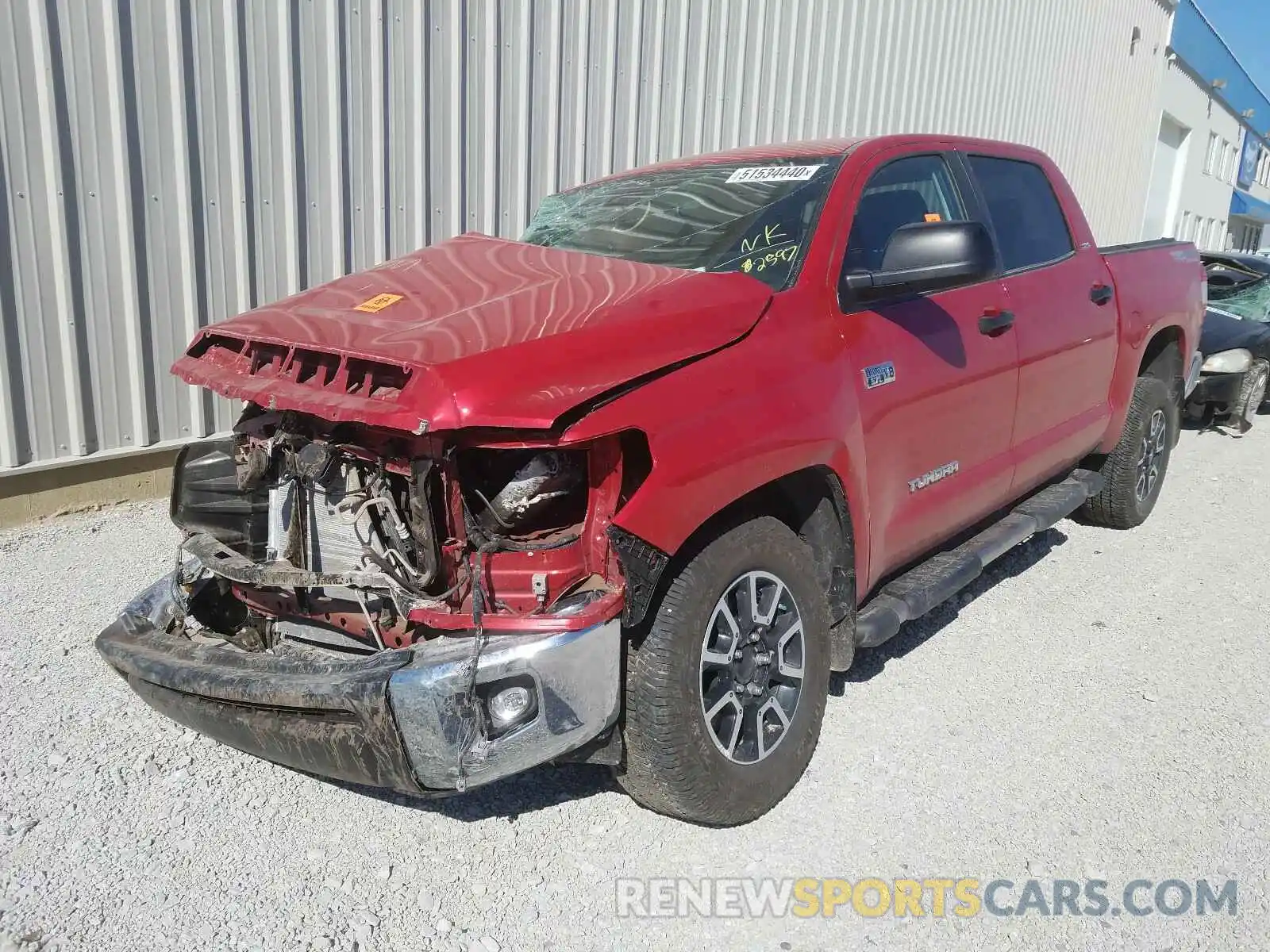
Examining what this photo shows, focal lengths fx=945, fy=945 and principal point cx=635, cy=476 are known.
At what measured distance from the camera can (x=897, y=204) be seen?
348cm

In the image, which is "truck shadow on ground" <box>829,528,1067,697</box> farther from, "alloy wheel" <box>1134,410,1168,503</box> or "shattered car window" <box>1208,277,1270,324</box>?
"shattered car window" <box>1208,277,1270,324</box>

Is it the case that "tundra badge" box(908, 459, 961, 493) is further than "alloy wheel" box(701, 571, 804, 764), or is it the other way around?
"tundra badge" box(908, 459, 961, 493)

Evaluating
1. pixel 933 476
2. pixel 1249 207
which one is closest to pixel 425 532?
pixel 933 476

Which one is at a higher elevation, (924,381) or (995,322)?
(995,322)

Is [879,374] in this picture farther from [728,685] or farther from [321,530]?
[321,530]

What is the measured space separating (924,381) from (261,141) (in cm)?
402

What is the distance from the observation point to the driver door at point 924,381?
308 centimetres

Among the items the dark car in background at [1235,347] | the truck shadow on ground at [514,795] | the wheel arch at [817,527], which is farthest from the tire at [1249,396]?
the truck shadow on ground at [514,795]

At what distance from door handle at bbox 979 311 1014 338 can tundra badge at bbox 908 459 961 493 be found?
0.53m

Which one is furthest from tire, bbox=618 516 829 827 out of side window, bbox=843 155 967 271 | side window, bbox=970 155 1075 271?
side window, bbox=970 155 1075 271

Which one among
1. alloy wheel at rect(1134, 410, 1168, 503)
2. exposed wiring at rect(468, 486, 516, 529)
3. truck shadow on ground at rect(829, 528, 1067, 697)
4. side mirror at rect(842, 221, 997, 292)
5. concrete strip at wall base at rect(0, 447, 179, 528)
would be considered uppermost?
side mirror at rect(842, 221, 997, 292)

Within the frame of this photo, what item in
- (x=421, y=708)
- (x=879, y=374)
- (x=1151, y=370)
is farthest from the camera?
(x=1151, y=370)

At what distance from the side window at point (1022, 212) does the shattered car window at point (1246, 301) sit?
578 centimetres

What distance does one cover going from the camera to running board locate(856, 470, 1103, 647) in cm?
317
